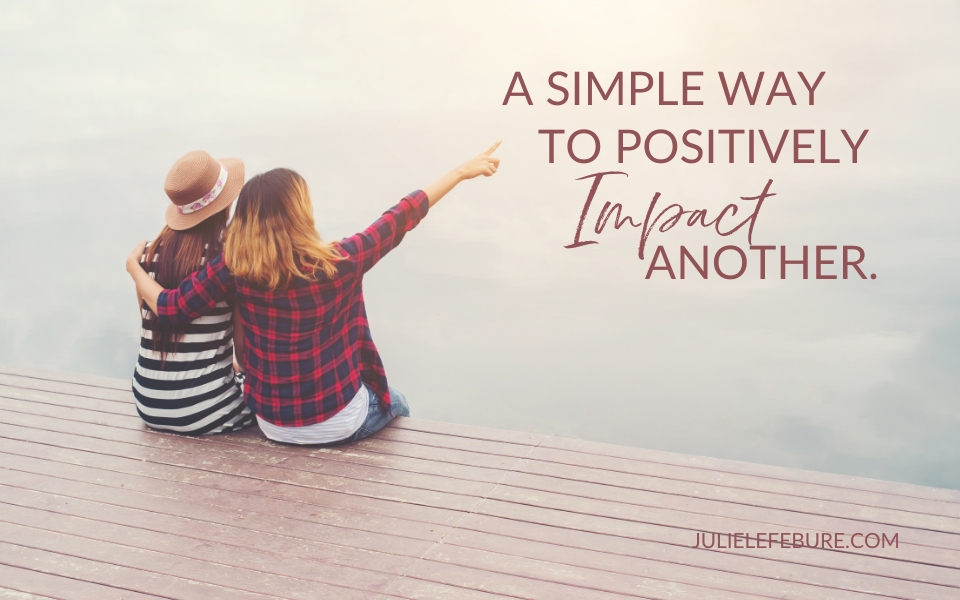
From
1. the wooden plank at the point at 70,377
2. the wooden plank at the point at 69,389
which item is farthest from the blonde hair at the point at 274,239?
the wooden plank at the point at 70,377

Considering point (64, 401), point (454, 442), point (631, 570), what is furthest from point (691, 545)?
point (64, 401)

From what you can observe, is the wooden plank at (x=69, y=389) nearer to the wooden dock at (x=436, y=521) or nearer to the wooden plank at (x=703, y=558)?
the wooden dock at (x=436, y=521)

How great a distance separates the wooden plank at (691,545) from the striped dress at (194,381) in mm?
1082

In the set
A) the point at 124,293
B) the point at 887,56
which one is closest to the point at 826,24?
the point at 887,56

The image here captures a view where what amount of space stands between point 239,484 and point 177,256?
2.64ft

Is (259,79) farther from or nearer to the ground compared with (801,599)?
farther from the ground

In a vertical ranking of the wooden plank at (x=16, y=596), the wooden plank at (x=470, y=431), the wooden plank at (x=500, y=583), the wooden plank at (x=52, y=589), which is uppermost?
the wooden plank at (x=470, y=431)

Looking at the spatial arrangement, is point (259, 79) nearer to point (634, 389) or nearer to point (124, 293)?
point (124, 293)

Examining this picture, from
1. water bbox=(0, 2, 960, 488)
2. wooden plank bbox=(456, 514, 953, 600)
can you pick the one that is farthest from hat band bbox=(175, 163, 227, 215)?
water bbox=(0, 2, 960, 488)

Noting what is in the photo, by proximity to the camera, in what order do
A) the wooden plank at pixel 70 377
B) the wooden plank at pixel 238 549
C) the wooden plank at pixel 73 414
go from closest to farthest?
the wooden plank at pixel 238 549, the wooden plank at pixel 73 414, the wooden plank at pixel 70 377

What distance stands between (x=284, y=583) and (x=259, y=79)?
11904 mm

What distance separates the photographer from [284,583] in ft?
6.30

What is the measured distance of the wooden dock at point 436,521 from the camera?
1.93 meters

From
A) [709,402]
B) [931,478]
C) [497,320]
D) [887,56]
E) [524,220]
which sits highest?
[887,56]
